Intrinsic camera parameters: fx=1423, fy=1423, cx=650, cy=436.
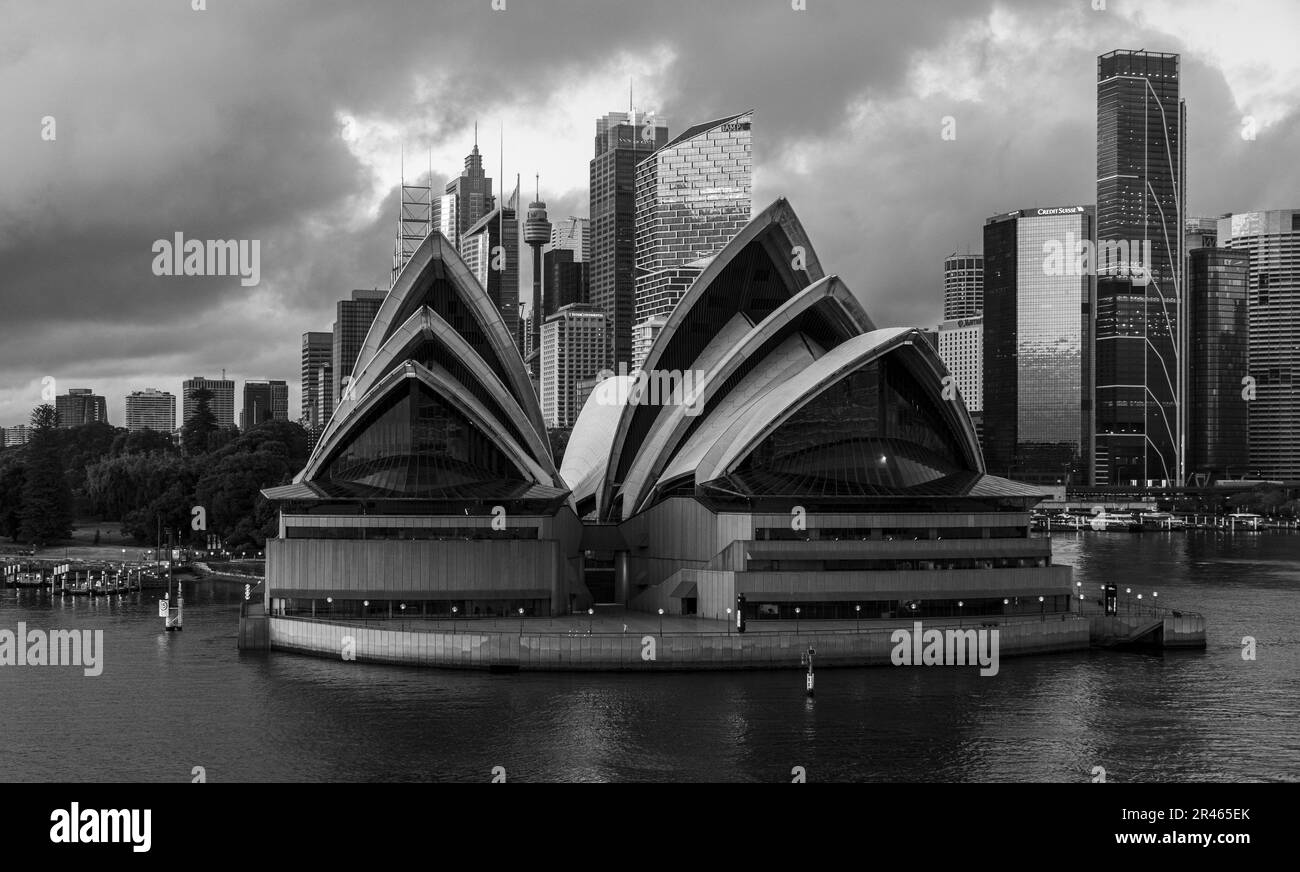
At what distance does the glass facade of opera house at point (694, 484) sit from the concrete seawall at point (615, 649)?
4.16 meters

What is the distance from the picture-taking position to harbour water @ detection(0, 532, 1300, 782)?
44.4 m

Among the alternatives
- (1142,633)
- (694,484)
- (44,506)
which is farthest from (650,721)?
(44,506)

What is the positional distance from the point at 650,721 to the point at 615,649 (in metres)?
9.98

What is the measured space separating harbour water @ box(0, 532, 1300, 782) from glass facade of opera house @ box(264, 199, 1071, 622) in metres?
6.40

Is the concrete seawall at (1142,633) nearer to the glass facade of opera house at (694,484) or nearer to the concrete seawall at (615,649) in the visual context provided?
the glass facade of opera house at (694,484)

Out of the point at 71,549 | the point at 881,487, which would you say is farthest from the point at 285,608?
the point at 71,549

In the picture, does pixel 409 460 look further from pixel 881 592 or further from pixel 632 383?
pixel 881 592

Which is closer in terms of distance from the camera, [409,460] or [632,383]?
[409,460]

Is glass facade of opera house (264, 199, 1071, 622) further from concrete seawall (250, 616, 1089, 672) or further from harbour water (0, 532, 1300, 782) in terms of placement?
harbour water (0, 532, 1300, 782)

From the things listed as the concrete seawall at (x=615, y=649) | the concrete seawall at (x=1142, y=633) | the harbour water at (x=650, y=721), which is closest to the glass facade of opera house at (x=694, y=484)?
the concrete seawall at (x=1142, y=633)
